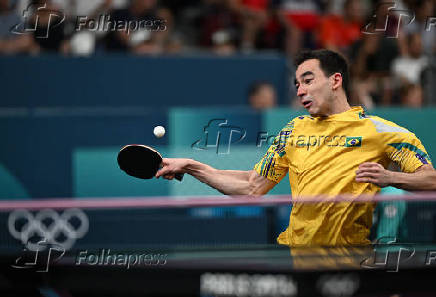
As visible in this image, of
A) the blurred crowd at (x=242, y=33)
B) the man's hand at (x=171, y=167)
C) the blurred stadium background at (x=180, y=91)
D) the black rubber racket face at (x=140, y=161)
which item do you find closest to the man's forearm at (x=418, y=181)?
the man's hand at (x=171, y=167)

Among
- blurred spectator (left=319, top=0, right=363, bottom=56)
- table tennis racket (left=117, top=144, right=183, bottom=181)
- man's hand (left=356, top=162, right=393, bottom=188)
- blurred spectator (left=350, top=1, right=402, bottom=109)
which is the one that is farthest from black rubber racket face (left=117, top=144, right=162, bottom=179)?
blurred spectator (left=319, top=0, right=363, bottom=56)

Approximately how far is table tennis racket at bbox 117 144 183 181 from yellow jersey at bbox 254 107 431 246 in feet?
2.42

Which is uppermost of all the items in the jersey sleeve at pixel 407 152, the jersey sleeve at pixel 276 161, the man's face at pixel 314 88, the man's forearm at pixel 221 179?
the man's face at pixel 314 88

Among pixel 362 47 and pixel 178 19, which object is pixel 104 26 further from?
pixel 362 47

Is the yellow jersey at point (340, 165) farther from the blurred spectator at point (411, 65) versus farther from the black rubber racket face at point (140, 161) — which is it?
the blurred spectator at point (411, 65)

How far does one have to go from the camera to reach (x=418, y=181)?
152 inches

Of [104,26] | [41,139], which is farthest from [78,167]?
[104,26]

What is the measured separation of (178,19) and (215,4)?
34.2 inches

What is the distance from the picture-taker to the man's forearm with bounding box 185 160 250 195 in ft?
14.1

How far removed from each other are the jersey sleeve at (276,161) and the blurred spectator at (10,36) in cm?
540

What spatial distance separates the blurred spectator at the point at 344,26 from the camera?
10633 millimetres

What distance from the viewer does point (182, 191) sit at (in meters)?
7.04

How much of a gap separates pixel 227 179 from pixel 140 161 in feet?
1.75

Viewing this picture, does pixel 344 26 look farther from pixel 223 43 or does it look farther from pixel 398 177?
pixel 398 177
